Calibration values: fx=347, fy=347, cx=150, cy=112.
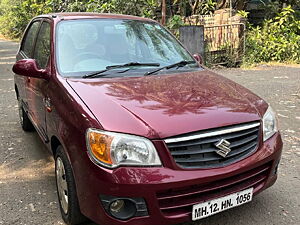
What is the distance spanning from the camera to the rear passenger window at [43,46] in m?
3.49

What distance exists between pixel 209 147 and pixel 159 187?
17.5 inches

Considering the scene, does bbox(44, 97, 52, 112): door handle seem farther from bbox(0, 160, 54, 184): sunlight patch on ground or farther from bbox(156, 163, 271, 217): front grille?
bbox(156, 163, 271, 217): front grille

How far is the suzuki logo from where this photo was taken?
7.68 ft

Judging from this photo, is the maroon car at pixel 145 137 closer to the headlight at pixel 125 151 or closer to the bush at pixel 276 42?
the headlight at pixel 125 151

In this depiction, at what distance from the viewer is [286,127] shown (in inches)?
205

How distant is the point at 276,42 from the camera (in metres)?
11.8

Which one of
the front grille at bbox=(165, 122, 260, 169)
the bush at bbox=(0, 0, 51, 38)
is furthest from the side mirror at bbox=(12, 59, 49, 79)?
the bush at bbox=(0, 0, 51, 38)

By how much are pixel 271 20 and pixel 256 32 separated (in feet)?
3.16

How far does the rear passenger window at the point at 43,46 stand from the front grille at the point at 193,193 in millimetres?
1919

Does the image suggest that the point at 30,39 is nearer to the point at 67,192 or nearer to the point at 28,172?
the point at 28,172

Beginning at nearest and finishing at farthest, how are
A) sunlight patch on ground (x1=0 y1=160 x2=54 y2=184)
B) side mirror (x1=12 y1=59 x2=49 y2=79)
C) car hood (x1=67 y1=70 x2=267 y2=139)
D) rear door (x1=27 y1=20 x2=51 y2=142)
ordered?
car hood (x1=67 y1=70 x2=267 y2=139) → side mirror (x1=12 y1=59 x2=49 y2=79) → rear door (x1=27 y1=20 x2=51 y2=142) → sunlight patch on ground (x1=0 y1=160 x2=54 y2=184)

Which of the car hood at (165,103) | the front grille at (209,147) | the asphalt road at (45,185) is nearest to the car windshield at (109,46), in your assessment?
the car hood at (165,103)

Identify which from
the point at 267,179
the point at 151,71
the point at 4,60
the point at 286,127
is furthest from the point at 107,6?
the point at 267,179

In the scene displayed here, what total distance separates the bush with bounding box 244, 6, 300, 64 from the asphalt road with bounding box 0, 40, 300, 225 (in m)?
5.39
